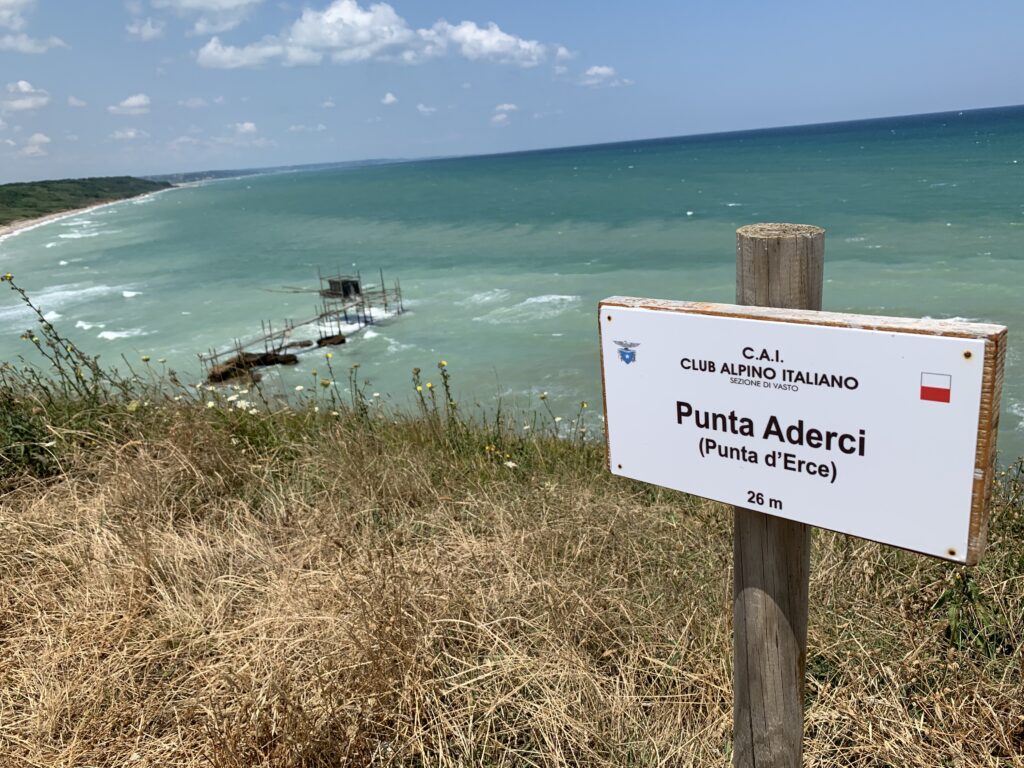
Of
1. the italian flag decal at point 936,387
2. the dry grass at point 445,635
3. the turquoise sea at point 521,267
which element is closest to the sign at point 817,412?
the italian flag decal at point 936,387

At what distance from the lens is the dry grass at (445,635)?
2154mm

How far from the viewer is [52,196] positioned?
309 ft

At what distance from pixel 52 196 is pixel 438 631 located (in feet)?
363

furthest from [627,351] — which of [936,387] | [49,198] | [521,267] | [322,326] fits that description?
[49,198]

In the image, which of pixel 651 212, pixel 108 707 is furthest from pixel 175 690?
pixel 651 212

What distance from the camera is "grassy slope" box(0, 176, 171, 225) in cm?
7525

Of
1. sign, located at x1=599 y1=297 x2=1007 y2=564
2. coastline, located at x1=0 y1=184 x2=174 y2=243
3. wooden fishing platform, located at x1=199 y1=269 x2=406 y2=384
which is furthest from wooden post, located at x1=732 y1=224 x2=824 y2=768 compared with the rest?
coastline, located at x1=0 y1=184 x2=174 y2=243

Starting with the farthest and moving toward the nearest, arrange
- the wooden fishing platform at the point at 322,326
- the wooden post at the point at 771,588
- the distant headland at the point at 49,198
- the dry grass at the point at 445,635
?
the distant headland at the point at 49,198, the wooden fishing platform at the point at 322,326, the dry grass at the point at 445,635, the wooden post at the point at 771,588

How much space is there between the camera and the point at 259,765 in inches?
79.9

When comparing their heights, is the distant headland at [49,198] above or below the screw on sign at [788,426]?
Result: above

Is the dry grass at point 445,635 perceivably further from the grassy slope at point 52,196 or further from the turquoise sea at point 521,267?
the grassy slope at point 52,196

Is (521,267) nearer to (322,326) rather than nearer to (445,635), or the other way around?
(322,326)

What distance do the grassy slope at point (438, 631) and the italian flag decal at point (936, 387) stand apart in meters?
1.32

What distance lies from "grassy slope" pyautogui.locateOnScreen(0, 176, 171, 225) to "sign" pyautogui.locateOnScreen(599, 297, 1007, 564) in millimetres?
76365
